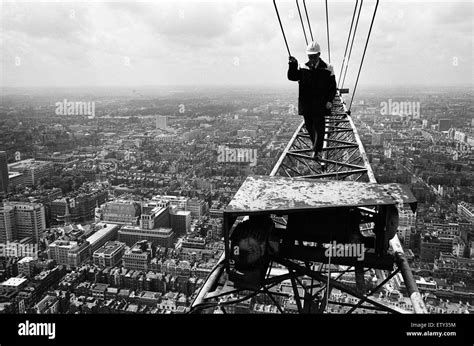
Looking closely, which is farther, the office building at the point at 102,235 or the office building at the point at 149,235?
the office building at the point at 149,235

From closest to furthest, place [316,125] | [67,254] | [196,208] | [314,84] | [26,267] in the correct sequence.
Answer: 1. [314,84]
2. [316,125]
3. [26,267]
4. [67,254]
5. [196,208]

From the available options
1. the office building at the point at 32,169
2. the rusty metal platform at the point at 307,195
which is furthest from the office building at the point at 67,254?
the rusty metal platform at the point at 307,195

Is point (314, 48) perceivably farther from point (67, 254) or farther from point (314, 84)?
point (67, 254)

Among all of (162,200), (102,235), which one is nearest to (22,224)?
(102,235)

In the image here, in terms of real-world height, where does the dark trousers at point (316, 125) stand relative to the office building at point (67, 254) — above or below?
above

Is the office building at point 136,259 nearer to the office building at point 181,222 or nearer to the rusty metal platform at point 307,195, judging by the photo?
the office building at point 181,222

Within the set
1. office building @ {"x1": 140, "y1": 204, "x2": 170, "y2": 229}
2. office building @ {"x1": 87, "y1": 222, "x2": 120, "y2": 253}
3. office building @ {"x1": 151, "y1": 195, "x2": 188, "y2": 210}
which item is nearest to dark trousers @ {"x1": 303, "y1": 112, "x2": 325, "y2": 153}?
office building @ {"x1": 87, "y1": 222, "x2": 120, "y2": 253}

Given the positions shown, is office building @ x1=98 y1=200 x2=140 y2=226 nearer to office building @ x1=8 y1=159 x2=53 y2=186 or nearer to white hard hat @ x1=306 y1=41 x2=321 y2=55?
office building @ x1=8 y1=159 x2=53 y2=186
